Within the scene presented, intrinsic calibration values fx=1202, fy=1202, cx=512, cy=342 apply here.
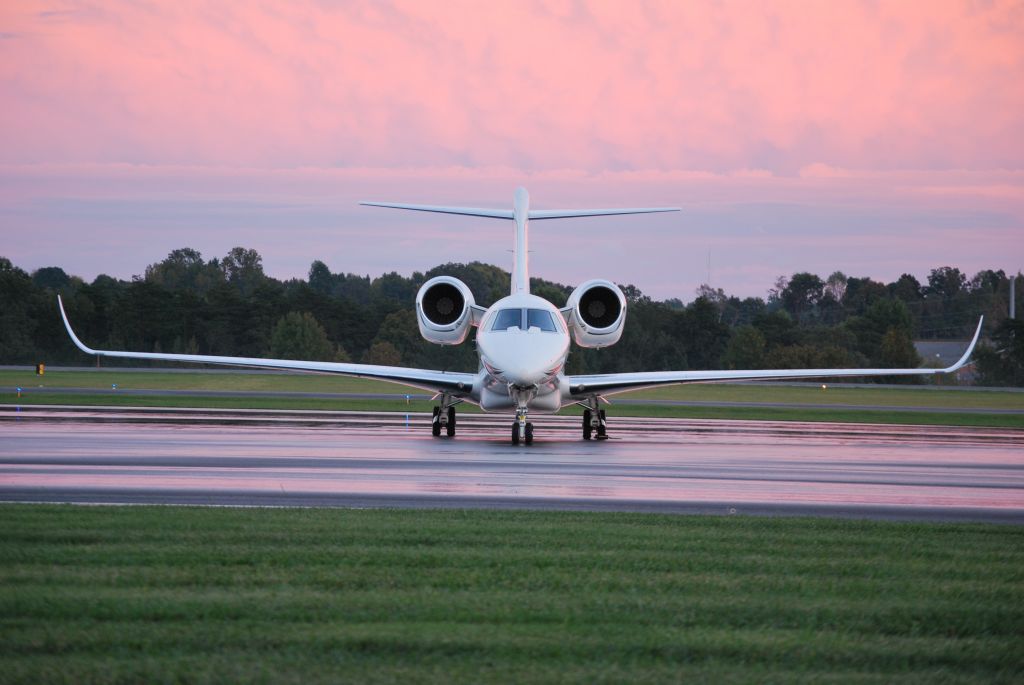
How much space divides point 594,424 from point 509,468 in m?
8.49

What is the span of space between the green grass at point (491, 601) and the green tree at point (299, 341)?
65710 millimetres

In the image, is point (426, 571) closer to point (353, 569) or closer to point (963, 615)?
point (353, 569)

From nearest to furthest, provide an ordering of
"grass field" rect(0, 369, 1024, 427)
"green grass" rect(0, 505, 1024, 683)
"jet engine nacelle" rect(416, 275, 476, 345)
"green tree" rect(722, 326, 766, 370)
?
1. "green grass" rect(0, 505, 1024, 683)
2. "jet engine nacelle" rect(416, 275, 476, 345)
3. "grass field" rect(0, 369, 1024, 427)
4. "green tree" rect(722, 326, 766, 370)

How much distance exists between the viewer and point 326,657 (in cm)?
614

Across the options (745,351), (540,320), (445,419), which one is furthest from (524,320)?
(745,351)

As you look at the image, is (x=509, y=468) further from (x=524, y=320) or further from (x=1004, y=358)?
(x=1004, y=358)

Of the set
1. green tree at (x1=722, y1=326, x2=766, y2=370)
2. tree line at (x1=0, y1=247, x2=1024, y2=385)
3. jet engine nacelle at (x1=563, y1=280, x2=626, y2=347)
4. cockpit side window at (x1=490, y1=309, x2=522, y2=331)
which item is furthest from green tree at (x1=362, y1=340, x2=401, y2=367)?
cockpit side window at (x1=490, y1=309, x2=522, y2=331)

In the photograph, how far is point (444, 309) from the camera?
27.3 m

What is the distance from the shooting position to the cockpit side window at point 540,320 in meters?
24.4

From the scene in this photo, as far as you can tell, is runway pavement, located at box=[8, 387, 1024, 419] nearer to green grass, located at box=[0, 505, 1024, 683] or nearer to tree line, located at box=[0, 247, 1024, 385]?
tree line, located at box=[0, 247, 1024, 385]

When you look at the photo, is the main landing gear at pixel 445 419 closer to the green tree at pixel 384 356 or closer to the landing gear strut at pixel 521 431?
the landing gear strut at pixel 521 431

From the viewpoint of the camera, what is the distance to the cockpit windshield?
79.9 ft

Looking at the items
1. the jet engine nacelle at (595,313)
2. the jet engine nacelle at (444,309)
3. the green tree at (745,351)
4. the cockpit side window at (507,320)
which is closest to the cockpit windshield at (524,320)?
the cockpit side window at (507,320)

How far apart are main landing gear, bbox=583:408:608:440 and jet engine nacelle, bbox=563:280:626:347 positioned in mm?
1952
